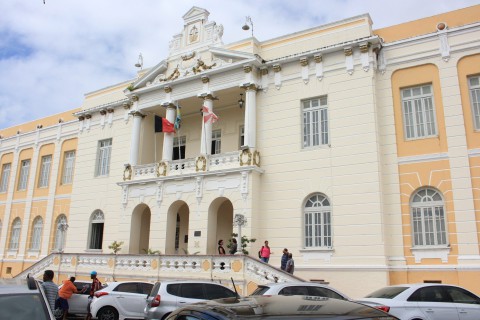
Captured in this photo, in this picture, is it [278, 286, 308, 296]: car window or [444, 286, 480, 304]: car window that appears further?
[278, 286, 308, 296]: car window

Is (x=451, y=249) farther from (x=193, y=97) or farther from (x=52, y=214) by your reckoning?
(x=52, y=214)

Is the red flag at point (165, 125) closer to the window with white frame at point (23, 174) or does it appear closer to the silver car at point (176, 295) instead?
the silver car at point (176, 295)

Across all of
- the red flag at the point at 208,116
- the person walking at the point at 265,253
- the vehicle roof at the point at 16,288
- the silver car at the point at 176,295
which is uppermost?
the red flag at the point at 208,116

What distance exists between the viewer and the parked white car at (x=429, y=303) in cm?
985

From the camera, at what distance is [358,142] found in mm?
19500

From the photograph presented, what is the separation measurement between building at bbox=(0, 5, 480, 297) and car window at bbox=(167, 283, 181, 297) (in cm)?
603

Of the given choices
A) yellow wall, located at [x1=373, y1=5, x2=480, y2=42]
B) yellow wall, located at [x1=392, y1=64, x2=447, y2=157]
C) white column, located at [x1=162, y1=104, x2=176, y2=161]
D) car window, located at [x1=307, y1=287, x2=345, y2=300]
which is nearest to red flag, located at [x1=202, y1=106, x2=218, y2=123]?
white column, located at [x1=162, y1=104, x2=176, y2=161]

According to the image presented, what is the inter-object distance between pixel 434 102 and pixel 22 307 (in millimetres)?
17612

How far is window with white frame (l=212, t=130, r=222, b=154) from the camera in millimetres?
25266

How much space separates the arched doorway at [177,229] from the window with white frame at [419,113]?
11360 millimetres

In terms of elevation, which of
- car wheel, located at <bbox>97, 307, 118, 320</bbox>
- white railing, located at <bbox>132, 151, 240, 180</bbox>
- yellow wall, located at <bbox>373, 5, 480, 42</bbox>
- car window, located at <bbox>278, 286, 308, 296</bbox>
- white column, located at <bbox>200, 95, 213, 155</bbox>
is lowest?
car wheel, located at <bbox>97, 307, 118, 320</bbox>

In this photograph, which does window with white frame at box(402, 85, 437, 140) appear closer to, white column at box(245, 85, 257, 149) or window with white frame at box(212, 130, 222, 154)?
Result: white column at box(245, 85, 257, 149)

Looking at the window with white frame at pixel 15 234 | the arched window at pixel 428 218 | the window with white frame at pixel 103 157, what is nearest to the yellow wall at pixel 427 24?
the arched window at pixel 428 218

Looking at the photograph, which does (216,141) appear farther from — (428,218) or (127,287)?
(127,287)
